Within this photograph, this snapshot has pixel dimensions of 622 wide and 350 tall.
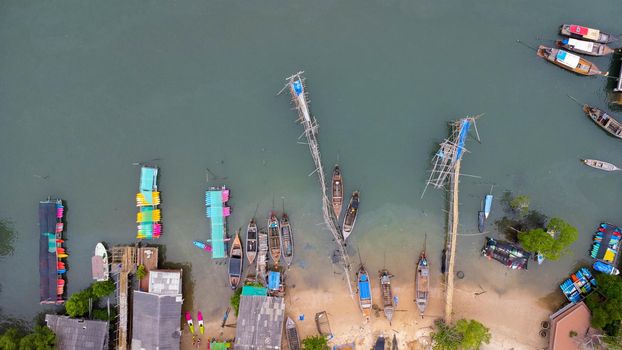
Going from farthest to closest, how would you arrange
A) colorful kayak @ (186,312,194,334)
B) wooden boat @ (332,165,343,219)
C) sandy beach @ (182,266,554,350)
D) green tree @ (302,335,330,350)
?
sandy beach @ (182,266,554,350) < colorful kayak @ (186,312,194,334) < wooden boat @ (332,165,343,219) < green tree @ (302,335,330,350)

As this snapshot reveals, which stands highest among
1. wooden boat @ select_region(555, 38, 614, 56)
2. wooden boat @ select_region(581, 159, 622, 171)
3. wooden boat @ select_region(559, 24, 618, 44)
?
wooden boat @ select_region(559, 24, 618, 44)

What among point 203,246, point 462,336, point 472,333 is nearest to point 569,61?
point 472,333

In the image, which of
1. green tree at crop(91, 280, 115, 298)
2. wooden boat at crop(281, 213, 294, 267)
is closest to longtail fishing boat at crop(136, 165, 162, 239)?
green tree at crop(91, 280, 115, 298)

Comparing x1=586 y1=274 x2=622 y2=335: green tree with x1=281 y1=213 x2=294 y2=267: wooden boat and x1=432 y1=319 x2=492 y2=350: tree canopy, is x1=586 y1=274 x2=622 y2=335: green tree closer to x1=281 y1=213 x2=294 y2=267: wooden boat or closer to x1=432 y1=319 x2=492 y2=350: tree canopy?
x1=432 y1=319 x2=492 y2=350: tree canopy

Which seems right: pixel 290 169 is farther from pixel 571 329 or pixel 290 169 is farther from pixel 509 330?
pixel 571 329

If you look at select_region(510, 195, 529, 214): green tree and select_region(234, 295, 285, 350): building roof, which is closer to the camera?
select_region(234, 295, 285, 350): building roof

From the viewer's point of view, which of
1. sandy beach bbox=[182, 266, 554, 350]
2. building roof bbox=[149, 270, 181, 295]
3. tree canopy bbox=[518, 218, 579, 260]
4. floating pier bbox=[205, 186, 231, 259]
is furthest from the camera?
sandy beach bbox=[182, 266, 554, 350]

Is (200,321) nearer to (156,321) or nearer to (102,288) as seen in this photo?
(156,321)

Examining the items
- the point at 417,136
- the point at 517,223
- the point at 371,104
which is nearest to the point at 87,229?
the point at 371,104
